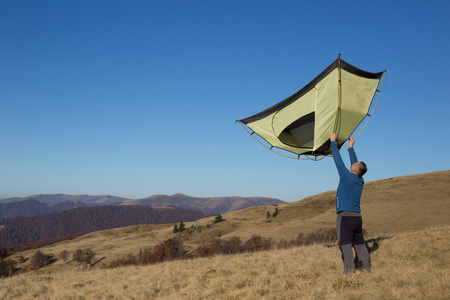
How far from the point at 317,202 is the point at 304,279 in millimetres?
74947

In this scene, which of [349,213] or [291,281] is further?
[291,281]

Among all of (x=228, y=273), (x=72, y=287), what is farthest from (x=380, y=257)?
(x=72, y=287)

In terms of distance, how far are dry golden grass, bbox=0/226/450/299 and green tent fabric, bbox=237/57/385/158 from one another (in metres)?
3.49

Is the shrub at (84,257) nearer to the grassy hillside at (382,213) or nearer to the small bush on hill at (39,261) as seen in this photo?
the grassy hillside at (382,213)

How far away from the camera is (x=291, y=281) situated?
6.07 metres

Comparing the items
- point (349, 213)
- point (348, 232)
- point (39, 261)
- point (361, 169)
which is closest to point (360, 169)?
point (361, 169)

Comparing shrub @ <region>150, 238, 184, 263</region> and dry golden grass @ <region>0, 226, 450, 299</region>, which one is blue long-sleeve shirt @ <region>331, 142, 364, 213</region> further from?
shrub @ <region>150, 238, 184, 263</region>

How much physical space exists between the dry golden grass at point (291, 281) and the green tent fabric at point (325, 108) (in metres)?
3.49

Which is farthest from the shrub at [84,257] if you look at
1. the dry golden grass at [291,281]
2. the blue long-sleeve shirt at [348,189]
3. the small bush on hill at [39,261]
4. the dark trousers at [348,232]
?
the blue long-sleeve shirt at [348,189]

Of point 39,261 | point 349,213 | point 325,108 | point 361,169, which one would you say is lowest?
point 39,261

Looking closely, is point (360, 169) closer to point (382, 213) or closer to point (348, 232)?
point (348, 232)

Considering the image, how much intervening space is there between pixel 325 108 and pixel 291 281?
4.61 metres

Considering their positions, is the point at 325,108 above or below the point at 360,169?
above

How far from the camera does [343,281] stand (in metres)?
5.33
